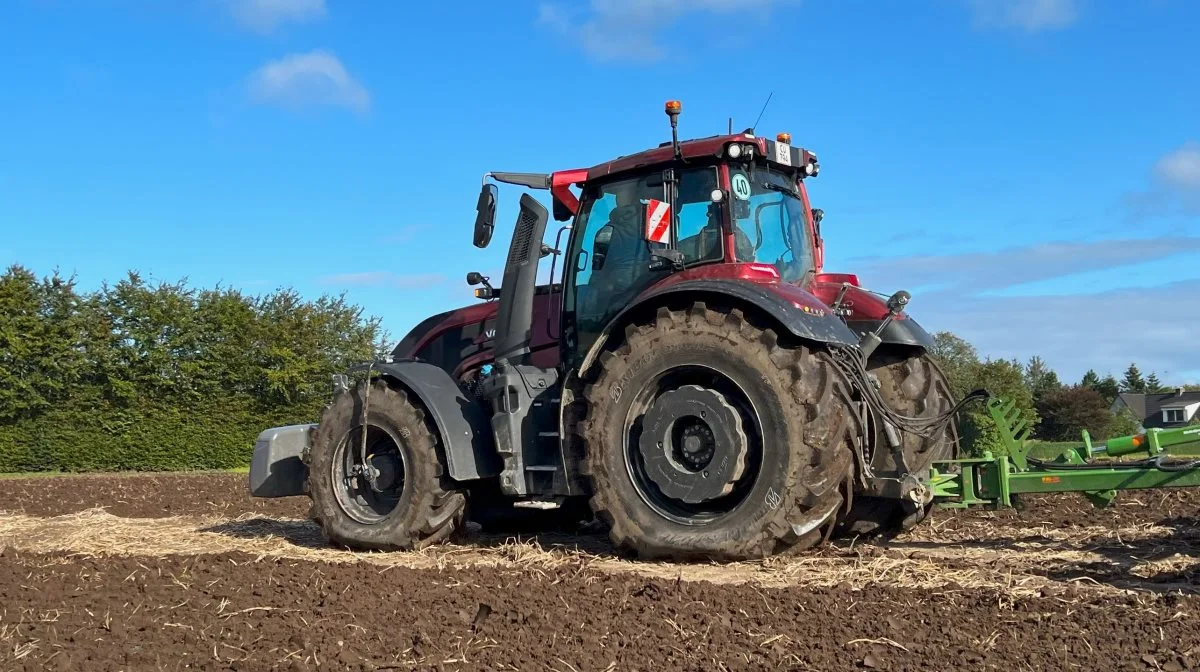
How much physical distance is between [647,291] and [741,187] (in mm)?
818

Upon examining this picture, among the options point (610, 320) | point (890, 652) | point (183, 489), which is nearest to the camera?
point (890, 652)

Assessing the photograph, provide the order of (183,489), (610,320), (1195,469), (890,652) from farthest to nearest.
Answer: (183,489) < (610,320) < (1195,469) < (890,652)

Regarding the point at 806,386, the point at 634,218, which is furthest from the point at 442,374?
the point at 806,386

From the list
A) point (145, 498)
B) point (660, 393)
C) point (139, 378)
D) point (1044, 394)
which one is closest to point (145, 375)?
point (139, 378)

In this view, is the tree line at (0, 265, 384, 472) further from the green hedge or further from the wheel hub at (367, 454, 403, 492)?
the wheel hub at (367, 454, 403, 492)

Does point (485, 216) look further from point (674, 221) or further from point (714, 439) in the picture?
point (714, 439)

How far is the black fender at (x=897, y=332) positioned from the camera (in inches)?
249

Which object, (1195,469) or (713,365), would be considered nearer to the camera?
(1195,469)

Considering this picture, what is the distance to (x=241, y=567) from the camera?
564cm

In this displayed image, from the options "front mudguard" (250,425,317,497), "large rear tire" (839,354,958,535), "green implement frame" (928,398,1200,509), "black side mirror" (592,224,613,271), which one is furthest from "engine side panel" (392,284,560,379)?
"green implement frame" (928,398,1200,509)

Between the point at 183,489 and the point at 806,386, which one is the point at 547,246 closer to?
the point at 806,386

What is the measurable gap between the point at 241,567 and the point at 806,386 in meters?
3.07

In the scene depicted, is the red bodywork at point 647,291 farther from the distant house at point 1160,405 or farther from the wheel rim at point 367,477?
the distant house at point 1160,405

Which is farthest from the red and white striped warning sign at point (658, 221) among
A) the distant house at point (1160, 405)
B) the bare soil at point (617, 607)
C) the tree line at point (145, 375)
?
the distant house at point (1160, 405)
